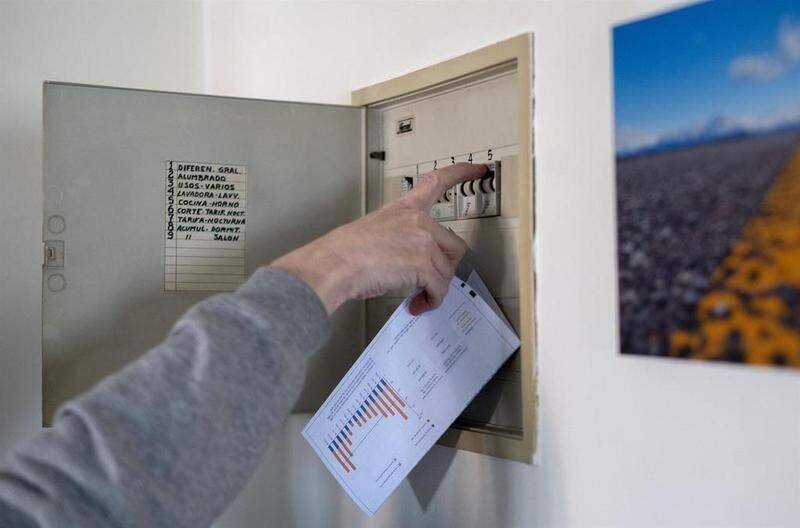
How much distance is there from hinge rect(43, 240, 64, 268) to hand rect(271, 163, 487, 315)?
0.36 m

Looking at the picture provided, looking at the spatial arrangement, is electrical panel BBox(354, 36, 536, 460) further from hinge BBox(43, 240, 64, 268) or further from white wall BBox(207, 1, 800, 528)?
hinge BBox(43, 240, 64, 268)

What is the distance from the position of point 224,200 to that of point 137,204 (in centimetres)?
11

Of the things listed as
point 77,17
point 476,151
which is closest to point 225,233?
point 476,151

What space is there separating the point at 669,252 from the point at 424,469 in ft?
1.67

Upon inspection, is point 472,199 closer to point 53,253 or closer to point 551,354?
point 551,354

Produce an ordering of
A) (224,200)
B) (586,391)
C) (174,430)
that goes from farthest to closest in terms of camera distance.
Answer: (224,200)
(586,391)
(174,430)

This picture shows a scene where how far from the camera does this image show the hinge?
0.99m

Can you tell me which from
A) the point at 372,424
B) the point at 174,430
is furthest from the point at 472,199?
the point at 174,430

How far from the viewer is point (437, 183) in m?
0.96

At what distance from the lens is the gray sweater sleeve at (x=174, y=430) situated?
23.4 inches

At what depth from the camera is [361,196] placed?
1.18 metres

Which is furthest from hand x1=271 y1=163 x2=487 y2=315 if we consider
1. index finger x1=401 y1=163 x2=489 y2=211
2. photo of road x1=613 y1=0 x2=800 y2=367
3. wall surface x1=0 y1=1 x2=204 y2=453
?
wall surface x1=0 y1=1 x2=204 y2=453

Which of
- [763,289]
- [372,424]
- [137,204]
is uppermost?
[137,204]

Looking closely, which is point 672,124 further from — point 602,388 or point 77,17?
point 77,17
